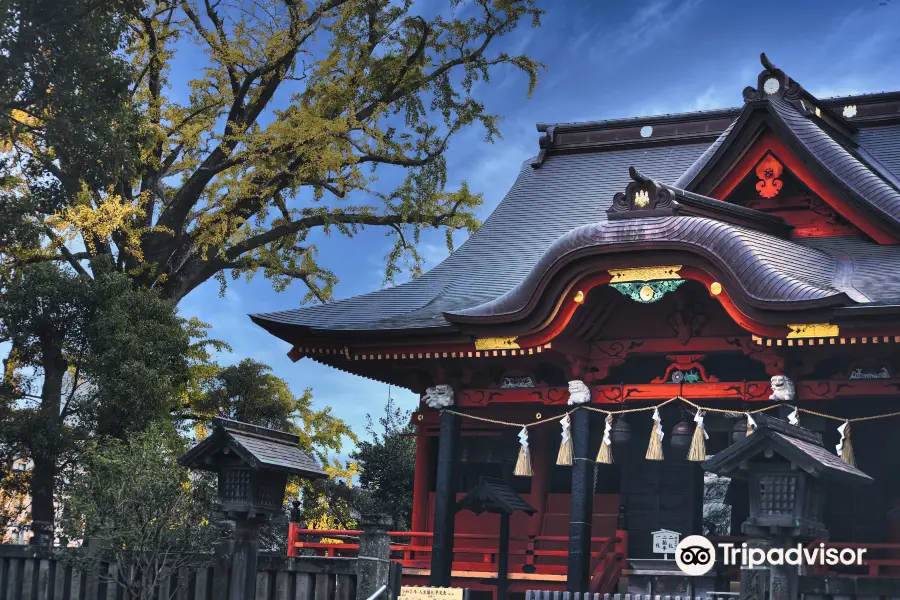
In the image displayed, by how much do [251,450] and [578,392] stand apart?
5.20m

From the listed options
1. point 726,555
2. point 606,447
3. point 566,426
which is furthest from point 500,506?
point 726,555

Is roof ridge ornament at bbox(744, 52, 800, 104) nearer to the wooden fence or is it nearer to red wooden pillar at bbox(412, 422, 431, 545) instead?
red wooden pillar at bbox(412, 422, 431, 545)

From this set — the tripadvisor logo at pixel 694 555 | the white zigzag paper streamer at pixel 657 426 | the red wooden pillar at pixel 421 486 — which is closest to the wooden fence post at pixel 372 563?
the tripadvisor logo at pixel 694 555

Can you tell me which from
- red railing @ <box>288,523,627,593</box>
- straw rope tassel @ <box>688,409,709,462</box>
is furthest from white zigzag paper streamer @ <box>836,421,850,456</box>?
red railing @ <box>288,523,627,593</box>

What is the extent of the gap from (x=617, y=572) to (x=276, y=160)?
1398cm

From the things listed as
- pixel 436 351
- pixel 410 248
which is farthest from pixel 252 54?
pixel 436 351

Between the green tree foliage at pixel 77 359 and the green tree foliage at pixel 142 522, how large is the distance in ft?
20.6

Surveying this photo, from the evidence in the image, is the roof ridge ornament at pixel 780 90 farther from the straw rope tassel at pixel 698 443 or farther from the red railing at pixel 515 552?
the red railing at pixel 515 552

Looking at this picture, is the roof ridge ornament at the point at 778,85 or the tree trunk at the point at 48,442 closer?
the roof ridge ornament at the point at 778,85

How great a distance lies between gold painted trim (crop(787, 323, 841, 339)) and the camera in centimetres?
1456

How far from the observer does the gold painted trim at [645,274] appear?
51.0 feet

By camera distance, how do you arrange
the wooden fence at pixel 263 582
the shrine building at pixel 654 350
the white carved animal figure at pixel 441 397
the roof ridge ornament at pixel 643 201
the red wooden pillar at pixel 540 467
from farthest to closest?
the red wooden pillar at pixel 540 467 → the white carved animal figure at pixel 441 397 → the roof ridge ornament at pixel 643 201 → the shrine building at pixel 654 350 → the wooden fence at pixel 263 582

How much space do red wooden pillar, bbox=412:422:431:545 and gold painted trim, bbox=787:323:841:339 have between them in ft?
22.9

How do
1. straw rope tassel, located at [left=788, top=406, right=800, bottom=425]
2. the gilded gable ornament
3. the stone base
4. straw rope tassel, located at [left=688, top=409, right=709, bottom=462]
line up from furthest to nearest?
the stone base, the gilded gable ornament, straw rope tassel, located at [left=688, top=409, right=709, bottom=462], straw rope tassel, located at [left=788, top=406, right=800, bottom=425]
